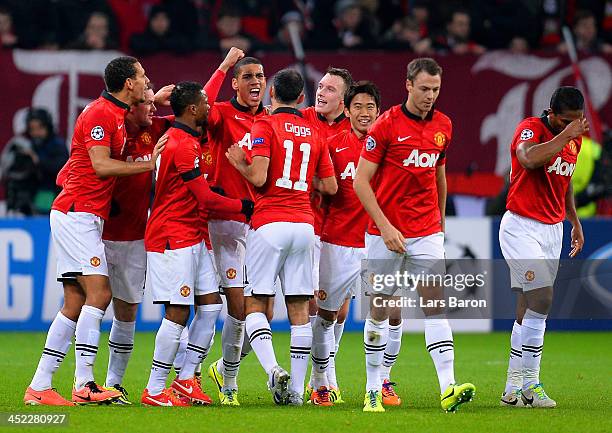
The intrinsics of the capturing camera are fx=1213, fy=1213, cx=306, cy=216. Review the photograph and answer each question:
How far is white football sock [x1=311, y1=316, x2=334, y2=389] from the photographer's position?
384 inches

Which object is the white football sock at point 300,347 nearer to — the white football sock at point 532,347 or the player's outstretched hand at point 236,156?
the player's outstretched hand at point 236,156

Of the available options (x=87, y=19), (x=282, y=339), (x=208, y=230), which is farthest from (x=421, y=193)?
(x=87, y=19)

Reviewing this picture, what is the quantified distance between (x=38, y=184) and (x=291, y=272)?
791cm

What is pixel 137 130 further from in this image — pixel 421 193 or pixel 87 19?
pixel 87 19

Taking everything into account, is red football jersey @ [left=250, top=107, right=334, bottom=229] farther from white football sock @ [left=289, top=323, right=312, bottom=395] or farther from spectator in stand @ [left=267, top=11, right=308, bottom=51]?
spectator in stand @ [left=267, top=11, right=308, bottom=51]

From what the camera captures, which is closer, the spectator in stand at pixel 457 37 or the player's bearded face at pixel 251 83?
the player's bearded face at pixel 251 83

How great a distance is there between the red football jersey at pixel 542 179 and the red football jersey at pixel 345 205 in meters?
1.25

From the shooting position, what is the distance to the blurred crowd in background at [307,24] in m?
17.1

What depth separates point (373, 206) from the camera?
8.55 m

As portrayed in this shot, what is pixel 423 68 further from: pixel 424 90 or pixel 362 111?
pixel 362 111

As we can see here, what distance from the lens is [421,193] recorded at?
29.0 ft

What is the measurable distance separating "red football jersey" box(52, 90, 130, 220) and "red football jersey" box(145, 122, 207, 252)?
0.37 m

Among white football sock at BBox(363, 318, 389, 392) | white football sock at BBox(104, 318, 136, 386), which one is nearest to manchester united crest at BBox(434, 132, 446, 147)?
white football sock at BBox(363, 318, 389, 392)

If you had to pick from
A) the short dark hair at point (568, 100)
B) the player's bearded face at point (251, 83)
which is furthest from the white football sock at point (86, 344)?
the short dark hair at point (568, 100)
